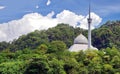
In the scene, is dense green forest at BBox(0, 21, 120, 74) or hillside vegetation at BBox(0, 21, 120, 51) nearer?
dense green forest at BBox(0, 21, 120, 74)

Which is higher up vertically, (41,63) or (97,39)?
(97,39)

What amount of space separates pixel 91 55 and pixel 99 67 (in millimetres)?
3109

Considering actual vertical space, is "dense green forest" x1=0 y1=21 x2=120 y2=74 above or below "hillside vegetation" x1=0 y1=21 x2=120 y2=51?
below

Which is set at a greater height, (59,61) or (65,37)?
(65,37)

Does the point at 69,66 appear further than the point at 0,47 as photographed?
No

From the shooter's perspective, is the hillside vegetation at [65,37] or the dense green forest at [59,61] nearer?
the dense green forest at [59,61]

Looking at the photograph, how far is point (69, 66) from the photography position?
159ft

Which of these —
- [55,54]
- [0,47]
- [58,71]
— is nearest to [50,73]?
[58,71]

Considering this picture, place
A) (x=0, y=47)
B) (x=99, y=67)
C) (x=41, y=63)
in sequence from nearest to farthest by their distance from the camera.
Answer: (x=41, y=63) → (x=99, y=67) → (x=0, y=47)

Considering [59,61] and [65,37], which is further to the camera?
[65,37]

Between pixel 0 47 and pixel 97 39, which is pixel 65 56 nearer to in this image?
pixel 97 39

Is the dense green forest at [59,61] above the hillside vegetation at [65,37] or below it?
below

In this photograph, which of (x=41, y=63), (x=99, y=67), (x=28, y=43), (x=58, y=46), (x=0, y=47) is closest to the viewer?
(x=41, y=63)

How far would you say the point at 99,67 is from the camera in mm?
49469
